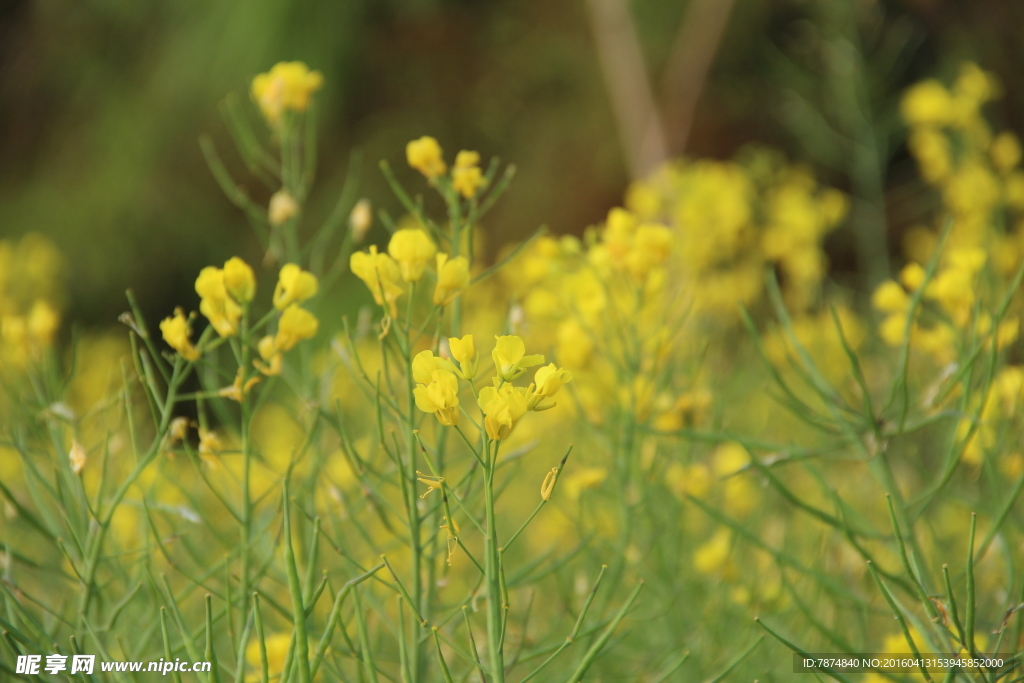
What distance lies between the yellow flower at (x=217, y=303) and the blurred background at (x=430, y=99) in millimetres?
1627

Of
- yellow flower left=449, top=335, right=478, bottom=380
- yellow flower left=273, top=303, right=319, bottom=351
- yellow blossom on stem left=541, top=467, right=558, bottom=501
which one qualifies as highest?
yellow flower left=273, top=303, right=319, bottom=351

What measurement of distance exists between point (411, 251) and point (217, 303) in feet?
0.35

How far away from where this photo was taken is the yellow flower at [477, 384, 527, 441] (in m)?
0.32

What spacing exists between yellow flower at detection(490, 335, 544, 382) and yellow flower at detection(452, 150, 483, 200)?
0.65ft

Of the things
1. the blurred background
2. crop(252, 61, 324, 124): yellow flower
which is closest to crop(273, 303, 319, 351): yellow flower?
crop(252, 61, 324, 124): yellow flower

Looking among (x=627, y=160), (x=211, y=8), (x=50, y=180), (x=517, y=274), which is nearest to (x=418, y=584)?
(x=517, y=274)

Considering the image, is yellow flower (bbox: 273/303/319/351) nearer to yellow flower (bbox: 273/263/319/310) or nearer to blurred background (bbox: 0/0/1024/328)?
yellow flower (bbox: 273/263/319/310)

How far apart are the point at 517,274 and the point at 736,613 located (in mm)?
768

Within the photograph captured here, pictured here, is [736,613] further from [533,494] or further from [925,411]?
[533,494]

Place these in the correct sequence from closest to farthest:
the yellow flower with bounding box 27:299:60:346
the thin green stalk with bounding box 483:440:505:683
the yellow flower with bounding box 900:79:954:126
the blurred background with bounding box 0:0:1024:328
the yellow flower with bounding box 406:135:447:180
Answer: the thin green stalk with bounding box 483:440:505:683 → the yellow flower with bounding box 406:135:447:180 → the yellow flower with bounding box 27:299:60:346 → the yellow flower with bounding box 900:79:954:126 → the blurred background with bounding box 0:0:1024:328

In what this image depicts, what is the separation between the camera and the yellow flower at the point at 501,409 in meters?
0.32

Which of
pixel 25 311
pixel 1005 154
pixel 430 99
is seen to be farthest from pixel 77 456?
pixel 430 99

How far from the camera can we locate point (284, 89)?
0.62 metres

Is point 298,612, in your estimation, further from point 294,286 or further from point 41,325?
point 41,325
